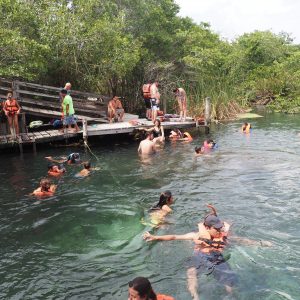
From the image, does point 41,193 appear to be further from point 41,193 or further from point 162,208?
point 162,208

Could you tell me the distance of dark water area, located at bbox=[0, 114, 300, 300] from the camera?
6891 mm

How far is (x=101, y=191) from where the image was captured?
12109 millimetres

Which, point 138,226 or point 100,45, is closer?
point 138,226

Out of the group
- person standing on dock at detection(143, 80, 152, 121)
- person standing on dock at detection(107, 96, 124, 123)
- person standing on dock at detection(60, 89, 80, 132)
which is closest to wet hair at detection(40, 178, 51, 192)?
person standing on dock at detection(60, 89, 80, 132)

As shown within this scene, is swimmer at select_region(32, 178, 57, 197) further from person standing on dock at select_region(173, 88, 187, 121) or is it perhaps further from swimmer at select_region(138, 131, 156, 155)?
person standing on dock at select_region(173, 88, 187, 121)

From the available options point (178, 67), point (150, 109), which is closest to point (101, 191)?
point (150, 109)

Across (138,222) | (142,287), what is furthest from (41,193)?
(142,287)

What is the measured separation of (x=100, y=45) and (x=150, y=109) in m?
3.96

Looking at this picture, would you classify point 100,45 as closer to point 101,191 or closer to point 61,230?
point 101,191

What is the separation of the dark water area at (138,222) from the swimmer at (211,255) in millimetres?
144

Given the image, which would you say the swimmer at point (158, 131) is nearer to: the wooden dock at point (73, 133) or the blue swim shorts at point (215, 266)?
the wooden dock at point (73, 133)

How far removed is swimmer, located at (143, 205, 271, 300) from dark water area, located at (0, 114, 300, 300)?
0.14 metres

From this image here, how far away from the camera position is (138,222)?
9617mm

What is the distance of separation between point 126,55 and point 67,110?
4.58m
